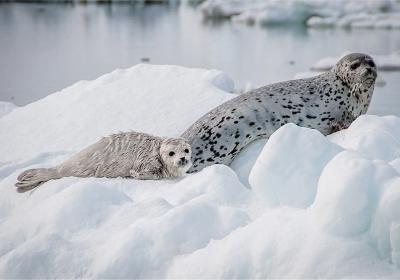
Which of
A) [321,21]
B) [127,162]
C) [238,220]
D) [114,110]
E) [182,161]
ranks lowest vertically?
[321,21]

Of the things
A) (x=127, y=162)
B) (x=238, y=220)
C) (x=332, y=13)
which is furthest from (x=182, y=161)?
(x=332, y=13)

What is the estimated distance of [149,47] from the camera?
1534 centimetres

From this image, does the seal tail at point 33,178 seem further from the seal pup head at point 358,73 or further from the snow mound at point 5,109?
the seal pup head at point 358,73

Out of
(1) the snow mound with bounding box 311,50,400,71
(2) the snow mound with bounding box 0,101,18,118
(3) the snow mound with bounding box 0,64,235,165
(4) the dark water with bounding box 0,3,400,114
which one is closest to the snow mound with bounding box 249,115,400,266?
(3) the snow mound with bounding box 0,64,235,165

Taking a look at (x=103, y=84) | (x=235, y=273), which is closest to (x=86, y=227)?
(x=235, y=273)

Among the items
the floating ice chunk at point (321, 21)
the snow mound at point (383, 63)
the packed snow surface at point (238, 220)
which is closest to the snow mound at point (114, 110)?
the packed snow surface at point (238, 220)

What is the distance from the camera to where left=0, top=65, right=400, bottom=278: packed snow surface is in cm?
215

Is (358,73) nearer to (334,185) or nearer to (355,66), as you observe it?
(355,66)

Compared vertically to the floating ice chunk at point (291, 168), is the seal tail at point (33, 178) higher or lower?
lower

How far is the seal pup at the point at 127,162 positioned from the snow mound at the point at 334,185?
116 cm

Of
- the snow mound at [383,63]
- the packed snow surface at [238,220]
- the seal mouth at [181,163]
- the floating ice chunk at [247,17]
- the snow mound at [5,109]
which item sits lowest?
the floating ice chunk at [247,17]

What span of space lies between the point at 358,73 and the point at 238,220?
2513mm

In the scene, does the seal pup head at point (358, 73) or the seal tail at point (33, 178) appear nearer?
the seal tail at point (33, 178)

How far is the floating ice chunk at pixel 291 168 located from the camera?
2623 mm
